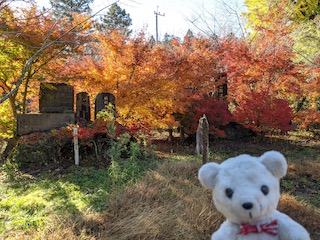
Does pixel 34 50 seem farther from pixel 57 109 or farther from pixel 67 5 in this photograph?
pixel 67 5

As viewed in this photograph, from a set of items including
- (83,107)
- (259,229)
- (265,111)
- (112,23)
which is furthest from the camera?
(112,23)

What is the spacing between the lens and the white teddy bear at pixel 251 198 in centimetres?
131

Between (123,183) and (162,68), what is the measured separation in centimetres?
Answer: 395

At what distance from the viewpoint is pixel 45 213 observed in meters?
3.46

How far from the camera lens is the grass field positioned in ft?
9.33

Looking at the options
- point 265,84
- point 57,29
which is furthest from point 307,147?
point 57,29

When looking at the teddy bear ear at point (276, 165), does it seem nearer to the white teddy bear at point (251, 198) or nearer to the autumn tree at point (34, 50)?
the white teddy bear at point (251, 198)

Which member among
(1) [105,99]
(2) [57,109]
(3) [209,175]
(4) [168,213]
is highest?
(1) [105,99]

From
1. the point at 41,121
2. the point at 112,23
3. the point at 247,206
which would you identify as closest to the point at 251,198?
the point at 247,206

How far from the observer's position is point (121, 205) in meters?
3.36

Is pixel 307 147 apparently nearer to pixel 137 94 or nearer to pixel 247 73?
pixel 247 73

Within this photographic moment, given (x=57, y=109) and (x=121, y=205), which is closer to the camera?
(x=121, y=205)

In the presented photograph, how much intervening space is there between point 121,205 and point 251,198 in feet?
7.75

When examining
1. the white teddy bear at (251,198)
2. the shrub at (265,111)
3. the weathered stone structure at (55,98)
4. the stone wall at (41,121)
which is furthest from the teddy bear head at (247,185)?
the shrub at (265,111)
